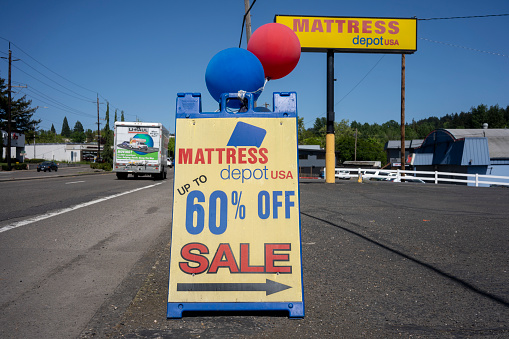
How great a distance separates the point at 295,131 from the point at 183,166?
101cm

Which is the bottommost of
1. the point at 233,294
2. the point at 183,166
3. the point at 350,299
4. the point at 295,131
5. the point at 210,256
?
the point at 350,299

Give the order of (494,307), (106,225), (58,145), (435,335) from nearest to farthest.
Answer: (435,335) < (494,307) < (106,225) < (58,145)

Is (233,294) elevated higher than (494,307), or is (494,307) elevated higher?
(233,294)

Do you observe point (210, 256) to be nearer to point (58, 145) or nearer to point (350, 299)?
point (350, 299)

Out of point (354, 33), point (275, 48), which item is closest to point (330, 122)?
point (354, 33)

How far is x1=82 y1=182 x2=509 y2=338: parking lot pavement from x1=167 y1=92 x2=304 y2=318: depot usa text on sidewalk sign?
218mm

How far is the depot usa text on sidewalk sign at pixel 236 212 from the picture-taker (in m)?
3.20

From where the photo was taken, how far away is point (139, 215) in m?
9.80

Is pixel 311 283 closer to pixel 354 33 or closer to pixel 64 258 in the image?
pixel 64 258

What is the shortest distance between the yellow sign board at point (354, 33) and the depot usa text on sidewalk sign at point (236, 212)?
777 inches

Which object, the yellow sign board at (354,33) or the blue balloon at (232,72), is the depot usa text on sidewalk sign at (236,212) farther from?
the yellow sign board at (354,33)

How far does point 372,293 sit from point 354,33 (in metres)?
21.3

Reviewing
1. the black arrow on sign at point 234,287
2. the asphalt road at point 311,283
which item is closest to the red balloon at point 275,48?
the asphalt road at point 311,283

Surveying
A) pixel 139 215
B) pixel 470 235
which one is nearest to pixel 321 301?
pixel 470 235
